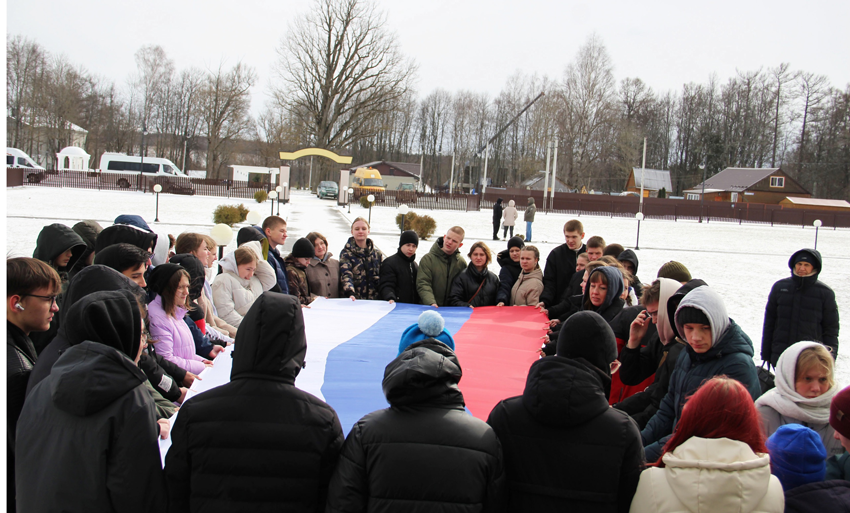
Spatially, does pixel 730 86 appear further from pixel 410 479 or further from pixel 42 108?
pixel 410 479

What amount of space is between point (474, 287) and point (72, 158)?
54.4 m

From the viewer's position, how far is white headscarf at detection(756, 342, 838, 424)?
2.50 meters

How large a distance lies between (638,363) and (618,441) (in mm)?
1910

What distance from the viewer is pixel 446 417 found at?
78.5 inches

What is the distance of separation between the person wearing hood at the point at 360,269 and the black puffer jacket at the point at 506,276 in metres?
1.44

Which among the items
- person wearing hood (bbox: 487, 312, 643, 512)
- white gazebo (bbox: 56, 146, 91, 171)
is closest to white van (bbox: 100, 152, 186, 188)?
white gazebo (bbox: 56, 146, 91, 171)

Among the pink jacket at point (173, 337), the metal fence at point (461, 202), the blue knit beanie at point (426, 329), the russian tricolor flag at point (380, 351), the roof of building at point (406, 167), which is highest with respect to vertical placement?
the roof of building at point (406, 167)

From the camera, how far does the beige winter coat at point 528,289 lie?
666 cm

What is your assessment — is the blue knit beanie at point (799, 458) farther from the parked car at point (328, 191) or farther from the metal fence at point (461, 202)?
the parked car at point (328, 191)

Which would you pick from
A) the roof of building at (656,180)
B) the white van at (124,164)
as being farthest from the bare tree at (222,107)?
the roof of building at (656,180)

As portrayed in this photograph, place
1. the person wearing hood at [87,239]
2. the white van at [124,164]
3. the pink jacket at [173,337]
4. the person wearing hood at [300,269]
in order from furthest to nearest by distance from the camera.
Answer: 1. the white van at [124,164]
2. the person wearing hood at [300,269]
3. the person wearing hood at [87,239]
4. the pink jacket at [173,337]

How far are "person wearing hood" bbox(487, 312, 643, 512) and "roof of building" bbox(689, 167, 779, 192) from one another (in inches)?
2748

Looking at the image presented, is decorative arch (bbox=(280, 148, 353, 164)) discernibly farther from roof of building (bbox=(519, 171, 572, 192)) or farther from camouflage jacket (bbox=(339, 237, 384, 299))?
roof of building (bbox=(519, 171, 572, 192))

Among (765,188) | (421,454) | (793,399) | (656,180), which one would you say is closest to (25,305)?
(421,454)
